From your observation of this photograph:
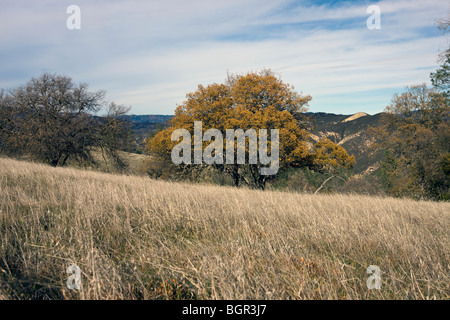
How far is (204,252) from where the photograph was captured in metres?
3.27

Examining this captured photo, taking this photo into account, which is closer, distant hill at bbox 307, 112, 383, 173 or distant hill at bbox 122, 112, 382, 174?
distant hill at bbox 122, 112, 382, 174

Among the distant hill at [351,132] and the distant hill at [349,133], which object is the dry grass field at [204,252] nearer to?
the distant hill at [349,133]

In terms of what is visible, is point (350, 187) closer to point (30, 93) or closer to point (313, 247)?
point (313, 247)

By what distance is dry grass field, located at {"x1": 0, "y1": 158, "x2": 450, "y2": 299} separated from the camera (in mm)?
2574

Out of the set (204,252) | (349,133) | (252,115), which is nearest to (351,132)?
(349,133)

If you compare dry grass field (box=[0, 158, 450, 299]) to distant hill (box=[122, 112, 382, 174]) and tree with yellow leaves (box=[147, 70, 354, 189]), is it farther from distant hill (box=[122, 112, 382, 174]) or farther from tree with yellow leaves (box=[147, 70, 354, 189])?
distant hill (box=[122, 112, 382, 174])

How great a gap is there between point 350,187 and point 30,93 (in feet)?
93.4

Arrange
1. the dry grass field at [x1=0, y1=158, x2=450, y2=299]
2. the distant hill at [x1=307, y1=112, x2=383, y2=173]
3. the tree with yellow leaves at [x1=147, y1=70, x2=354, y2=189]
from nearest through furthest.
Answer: the dry grass field at [x1=0, y1=158, x2=450, y2=299]
the tree with yellow leaves at [x1=147, y1=70, x2=354, y2=189]
the distant hill at [x1=307, y1=112, x2=383, y2=173]

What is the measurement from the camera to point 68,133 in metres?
24.7

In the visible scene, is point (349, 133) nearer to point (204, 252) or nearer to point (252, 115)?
point (252, 115)

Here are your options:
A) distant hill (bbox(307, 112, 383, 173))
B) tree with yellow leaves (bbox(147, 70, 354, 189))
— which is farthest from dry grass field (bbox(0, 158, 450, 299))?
distant hill (bbox(307, 112, 383, 173))
